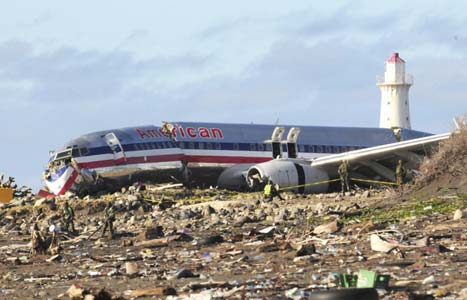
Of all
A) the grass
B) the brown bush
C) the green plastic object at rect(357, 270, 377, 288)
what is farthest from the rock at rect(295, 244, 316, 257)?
the brown bush

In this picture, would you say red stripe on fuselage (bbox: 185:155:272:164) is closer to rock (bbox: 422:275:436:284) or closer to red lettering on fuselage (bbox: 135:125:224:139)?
red lettering on fuselage (bbox: 135:125:224:139)

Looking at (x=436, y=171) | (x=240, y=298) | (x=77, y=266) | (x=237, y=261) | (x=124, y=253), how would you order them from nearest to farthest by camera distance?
(x=240, y=298)
(x=237, y=261)
(x=77, y=266)
(x=124, y=253)
(x=436, y=171)

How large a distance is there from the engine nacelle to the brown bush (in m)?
11.7

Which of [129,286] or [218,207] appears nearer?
[129,286]

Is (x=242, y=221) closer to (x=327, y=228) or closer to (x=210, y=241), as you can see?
(x=210, y=241)

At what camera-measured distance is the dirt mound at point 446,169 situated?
32094mm

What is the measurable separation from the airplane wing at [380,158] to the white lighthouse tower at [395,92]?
2733 centimetres

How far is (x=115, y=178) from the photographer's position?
44.4m

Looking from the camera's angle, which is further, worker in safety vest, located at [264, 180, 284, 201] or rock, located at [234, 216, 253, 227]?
worker in safety vest, located at [264, 180, 284, 201]

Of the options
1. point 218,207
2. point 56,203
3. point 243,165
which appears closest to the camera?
point 218,207

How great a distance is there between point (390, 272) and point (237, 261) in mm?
4305

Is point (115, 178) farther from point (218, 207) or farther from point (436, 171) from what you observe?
point (436, 171)

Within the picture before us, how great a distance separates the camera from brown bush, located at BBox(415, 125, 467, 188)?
3241cm

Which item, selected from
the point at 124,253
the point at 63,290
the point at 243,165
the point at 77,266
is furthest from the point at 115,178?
the point at 63,290
